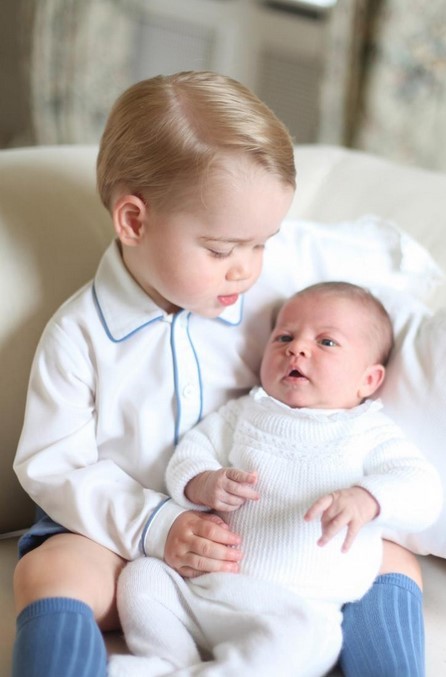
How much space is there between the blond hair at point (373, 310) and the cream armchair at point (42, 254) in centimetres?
19

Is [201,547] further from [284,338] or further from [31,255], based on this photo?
[31,255]

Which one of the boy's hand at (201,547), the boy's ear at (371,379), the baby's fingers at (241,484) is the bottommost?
the boy's hand at (201,547)

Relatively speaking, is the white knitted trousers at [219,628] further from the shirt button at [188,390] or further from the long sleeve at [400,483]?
the shirt button at [188,390]

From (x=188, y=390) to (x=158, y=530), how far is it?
20 centimetres

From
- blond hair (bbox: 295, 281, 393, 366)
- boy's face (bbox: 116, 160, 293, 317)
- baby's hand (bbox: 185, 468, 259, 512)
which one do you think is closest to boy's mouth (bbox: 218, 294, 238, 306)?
boy's face (bbox: 116, 160, 293, 317)

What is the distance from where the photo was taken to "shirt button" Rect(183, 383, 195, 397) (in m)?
1.19

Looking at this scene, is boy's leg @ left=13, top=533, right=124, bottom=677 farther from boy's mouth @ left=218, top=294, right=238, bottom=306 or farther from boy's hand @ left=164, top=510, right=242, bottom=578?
boy's mouth @ left=218, top=294, right=238, bottom=306

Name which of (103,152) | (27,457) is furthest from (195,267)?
(27,457)

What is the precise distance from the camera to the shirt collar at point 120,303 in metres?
1.18

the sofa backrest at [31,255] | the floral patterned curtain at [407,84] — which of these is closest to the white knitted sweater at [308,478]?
the sofa backrest at [31,255]

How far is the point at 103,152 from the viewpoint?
1175 mm

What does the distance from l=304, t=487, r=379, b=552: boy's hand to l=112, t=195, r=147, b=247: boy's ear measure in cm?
42

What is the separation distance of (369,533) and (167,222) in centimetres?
46

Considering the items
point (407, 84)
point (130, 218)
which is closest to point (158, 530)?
point (130, 218)
